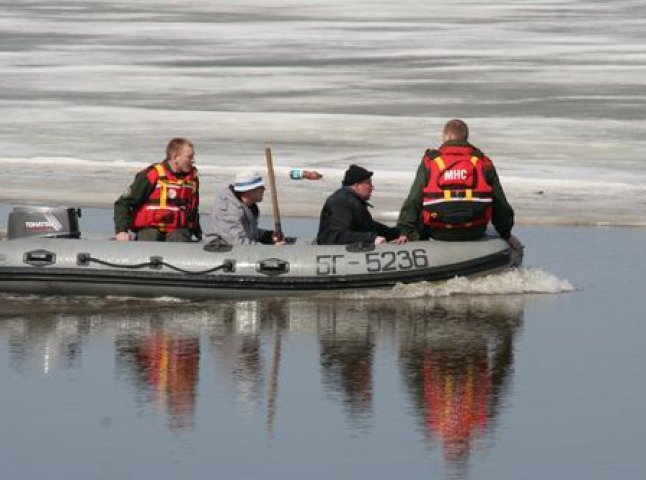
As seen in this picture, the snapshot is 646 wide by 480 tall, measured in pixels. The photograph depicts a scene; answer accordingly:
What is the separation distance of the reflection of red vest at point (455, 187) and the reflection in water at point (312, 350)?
2.40 ft

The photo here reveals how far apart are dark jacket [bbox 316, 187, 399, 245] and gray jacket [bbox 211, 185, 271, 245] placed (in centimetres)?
59

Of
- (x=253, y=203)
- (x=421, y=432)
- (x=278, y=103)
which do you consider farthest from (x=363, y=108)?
(x=421, y=432)

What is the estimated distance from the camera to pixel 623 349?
13.0 metres

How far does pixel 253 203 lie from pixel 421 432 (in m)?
5.52

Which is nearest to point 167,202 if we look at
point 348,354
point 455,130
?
point 455,130

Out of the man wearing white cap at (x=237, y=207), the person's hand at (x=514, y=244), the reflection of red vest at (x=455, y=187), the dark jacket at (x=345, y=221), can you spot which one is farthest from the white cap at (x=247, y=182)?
the person's hand at (x=514, y=244)

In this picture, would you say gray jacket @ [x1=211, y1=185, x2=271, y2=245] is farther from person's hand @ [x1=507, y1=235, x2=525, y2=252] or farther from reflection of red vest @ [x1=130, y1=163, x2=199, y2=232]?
person's hand @ [x1=507, y1=235, x2=525, y2=252]

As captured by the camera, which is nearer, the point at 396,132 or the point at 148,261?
the point at 148,261

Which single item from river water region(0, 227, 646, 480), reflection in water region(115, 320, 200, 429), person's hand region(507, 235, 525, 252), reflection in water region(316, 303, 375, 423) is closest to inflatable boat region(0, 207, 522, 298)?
river water region(0, 227, 646, 480)

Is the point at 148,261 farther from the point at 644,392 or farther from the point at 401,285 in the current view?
the point at 644,392

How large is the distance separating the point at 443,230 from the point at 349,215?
74 centimetres

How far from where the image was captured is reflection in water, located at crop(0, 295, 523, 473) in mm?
11117

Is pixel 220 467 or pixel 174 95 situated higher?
pixel 174 95

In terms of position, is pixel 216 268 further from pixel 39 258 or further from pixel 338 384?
pixel 338 384
